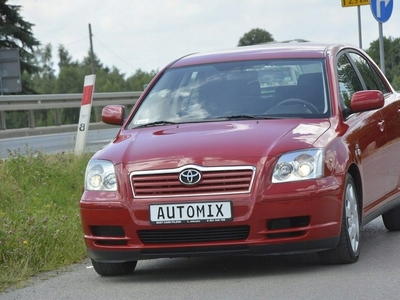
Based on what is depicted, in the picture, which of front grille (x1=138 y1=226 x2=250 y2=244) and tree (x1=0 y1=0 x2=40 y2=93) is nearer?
front grille (x1=138 y1=226 x2=250 y2=244)

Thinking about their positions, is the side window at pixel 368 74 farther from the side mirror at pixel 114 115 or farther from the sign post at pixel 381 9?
the sign post at pixel 381 9

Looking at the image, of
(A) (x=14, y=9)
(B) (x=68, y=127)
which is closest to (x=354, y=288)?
(B) (x=68, y=127)

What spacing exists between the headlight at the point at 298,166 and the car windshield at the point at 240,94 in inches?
29.4

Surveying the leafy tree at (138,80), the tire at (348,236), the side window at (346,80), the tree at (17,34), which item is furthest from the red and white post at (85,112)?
the leafy tree at (138,80)

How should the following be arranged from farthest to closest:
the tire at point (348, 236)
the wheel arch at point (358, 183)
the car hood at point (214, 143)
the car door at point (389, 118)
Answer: the car door at point (389, 118) → the wheel arch at point (358, 183) → the tire at point (348, 236) → the car hood at point (214, 143)

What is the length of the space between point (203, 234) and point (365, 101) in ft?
5.63

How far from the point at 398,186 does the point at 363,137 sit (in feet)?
4.15

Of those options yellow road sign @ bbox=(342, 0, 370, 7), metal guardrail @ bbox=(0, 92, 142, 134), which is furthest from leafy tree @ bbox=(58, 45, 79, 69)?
yellow road sign @ bbox=(342, 0, 370, 7)

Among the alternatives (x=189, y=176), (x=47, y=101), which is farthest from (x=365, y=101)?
(x=47, y=101)

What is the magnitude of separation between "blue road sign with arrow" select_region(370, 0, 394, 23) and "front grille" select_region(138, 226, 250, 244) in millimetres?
11429

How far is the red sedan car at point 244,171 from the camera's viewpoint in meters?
7.37

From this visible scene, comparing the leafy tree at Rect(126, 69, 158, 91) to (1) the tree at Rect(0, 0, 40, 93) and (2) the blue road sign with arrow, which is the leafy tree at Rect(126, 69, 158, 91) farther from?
(2) the blue road sign with arrow

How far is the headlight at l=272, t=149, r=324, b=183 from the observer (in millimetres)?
7387

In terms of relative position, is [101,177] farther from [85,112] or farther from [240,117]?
[85,112]
